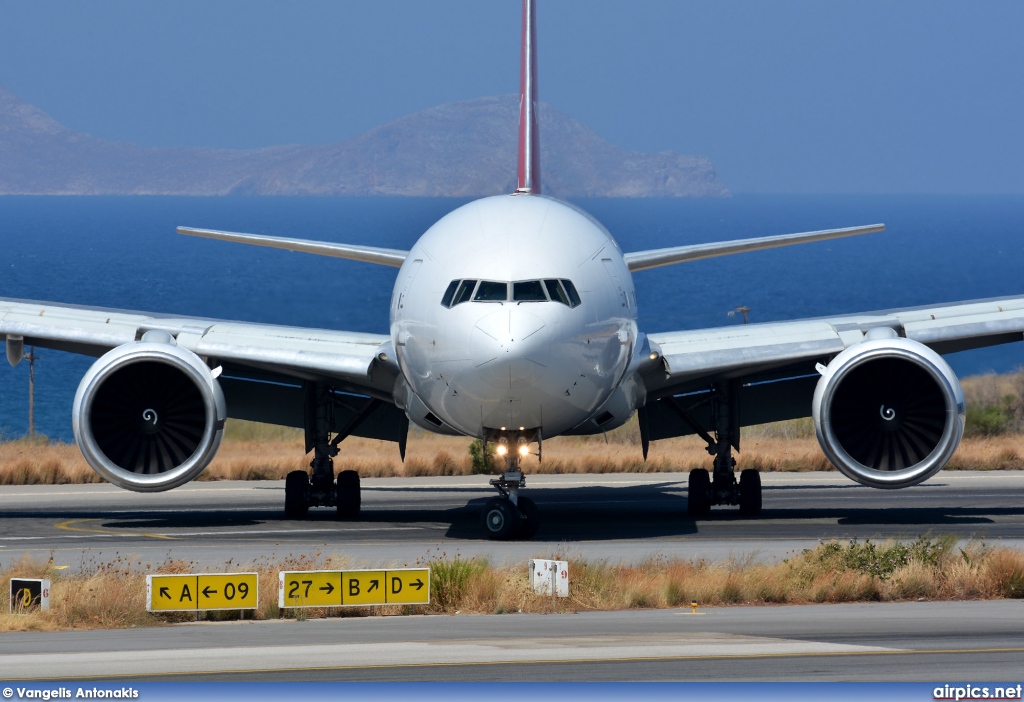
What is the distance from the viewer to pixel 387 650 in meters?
14.5

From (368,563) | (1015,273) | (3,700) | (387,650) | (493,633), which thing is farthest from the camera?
(1015,273)

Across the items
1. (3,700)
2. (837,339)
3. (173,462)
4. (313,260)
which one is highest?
(313,260)

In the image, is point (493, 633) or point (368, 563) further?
point (368, 563)

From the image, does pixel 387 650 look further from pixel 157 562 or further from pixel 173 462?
pixel 173 462

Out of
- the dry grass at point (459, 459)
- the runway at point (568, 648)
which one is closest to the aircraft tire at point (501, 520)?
the runway at point (568, 648)

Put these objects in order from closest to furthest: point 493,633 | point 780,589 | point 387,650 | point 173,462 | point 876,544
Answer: point 387,650, point 493,633, point 780,589, point 876,544, point 173,462

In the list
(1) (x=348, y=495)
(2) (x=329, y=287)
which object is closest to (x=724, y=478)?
(1) (x=348, y=495)

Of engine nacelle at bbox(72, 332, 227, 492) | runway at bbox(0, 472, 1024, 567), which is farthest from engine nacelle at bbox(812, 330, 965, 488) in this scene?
engine nacelle at bbox(72, 332, 227, 492)

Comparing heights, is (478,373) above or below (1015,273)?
below

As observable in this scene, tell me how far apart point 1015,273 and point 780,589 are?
152 meters

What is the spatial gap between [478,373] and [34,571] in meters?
5.93

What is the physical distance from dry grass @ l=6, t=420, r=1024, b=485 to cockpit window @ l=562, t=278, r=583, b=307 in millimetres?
17747

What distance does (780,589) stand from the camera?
18.5 m

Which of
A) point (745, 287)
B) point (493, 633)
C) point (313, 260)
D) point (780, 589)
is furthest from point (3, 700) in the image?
point (745, 287)
